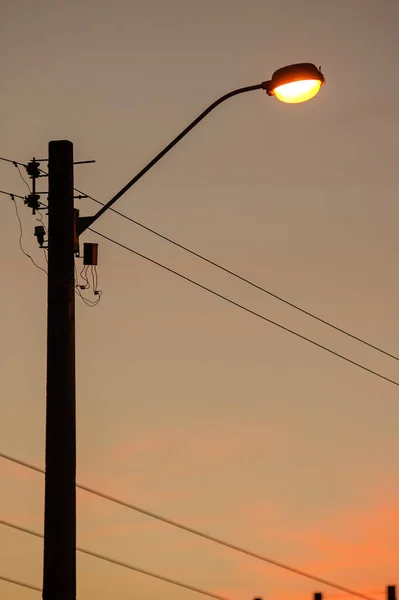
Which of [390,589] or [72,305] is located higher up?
[390,589]

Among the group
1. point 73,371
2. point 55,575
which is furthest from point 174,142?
point 55,575

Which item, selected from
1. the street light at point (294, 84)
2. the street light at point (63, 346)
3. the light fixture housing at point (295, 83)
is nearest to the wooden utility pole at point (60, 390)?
the street light at point (63, 346)

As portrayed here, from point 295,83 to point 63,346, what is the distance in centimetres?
327

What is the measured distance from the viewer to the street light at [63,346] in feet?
35.1

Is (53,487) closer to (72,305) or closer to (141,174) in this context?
(72,305)

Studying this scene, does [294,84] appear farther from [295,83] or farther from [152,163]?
[152,163]

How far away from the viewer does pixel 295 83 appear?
36.9 ft

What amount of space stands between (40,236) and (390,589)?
87.6 ft

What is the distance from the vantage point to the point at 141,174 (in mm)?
11633

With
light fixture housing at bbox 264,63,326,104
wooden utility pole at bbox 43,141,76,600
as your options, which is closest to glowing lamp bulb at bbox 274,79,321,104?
light fixture housing at bbox 264,63,326,104

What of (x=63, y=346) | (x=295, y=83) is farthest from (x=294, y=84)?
(x=63, y=346)

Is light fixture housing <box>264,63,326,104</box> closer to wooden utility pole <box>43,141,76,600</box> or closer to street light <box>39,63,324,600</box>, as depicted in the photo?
street light <box>39,63,324,600</box>

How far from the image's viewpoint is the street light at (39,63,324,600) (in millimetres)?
10711

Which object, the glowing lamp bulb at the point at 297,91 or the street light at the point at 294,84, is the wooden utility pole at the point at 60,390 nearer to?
the street light at the point at 294,84
